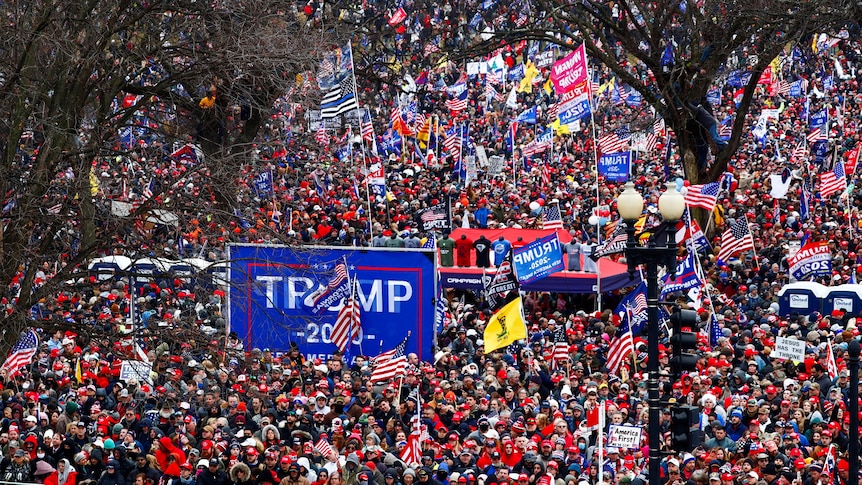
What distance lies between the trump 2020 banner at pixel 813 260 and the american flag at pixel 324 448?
11.9 meters

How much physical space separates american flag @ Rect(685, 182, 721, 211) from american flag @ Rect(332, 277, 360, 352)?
8.12 m

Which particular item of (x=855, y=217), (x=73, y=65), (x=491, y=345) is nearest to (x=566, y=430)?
(x=491, y=345)

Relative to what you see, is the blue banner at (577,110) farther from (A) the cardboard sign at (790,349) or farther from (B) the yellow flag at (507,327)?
(A) the cardboard sign at (790,349)

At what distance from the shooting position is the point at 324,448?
1596 cm

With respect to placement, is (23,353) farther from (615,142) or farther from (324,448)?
(615,142)

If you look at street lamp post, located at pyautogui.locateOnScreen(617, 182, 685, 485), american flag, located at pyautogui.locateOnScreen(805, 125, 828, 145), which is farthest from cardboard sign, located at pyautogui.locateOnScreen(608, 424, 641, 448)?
american flag, located at pyautogui.locateOnScreen(805, 125, 828, 145)

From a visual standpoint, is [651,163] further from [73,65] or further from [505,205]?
[73,65]

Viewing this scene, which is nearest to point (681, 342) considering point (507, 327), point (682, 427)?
point (682, 427)

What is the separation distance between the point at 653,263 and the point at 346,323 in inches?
311

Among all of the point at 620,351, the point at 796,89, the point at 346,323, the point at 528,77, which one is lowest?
the point at 620,351

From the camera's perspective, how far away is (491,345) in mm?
20359

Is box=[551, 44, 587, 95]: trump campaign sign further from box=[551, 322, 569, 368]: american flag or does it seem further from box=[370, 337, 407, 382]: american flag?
box=[370, 337, 407, 382]: american flag

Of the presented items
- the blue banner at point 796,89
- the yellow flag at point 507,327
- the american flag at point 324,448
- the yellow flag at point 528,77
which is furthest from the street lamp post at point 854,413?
the yellow flag at point 528,77

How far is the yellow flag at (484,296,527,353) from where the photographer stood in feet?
65.6
